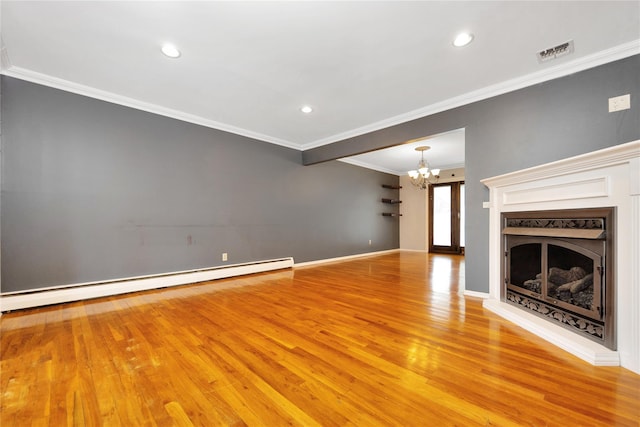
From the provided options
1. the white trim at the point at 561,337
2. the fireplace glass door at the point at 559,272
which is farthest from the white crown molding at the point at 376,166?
the white trim at the point at 561,337

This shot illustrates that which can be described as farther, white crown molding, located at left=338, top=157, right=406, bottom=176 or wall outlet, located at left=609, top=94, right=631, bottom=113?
white crown molding, located at left=338, top=157, right=406, bottom=176

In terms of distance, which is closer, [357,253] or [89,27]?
[89,27]

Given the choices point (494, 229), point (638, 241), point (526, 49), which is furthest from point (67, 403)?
point (526, 49)

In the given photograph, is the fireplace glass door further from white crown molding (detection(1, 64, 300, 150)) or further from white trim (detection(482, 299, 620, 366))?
white crown molding (detection(1, 64, 300, 150))

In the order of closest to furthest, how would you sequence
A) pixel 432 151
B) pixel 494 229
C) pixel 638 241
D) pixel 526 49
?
1. pixel 638 241
2. pixel 526 49
3. pixel 494 229
4. pixel 432 151

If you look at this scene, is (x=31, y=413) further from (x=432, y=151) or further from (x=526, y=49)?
(x=432, y=151)

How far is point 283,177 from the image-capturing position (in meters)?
5.16

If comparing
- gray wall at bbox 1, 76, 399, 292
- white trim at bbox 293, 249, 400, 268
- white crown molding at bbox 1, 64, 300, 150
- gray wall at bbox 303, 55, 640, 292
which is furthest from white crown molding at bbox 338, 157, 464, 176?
gray wall at bbox 303, 55, 640, 292

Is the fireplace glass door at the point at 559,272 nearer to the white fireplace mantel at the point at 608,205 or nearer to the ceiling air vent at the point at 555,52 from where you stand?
the white fireplace mantel at the point at 608,205

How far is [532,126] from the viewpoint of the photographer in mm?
2764

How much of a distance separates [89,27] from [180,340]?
2695 mm

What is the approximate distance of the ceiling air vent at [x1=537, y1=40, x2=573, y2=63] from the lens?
229cm

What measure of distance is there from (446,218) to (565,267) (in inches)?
227

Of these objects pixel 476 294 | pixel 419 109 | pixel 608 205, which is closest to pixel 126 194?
pixel 419 109
